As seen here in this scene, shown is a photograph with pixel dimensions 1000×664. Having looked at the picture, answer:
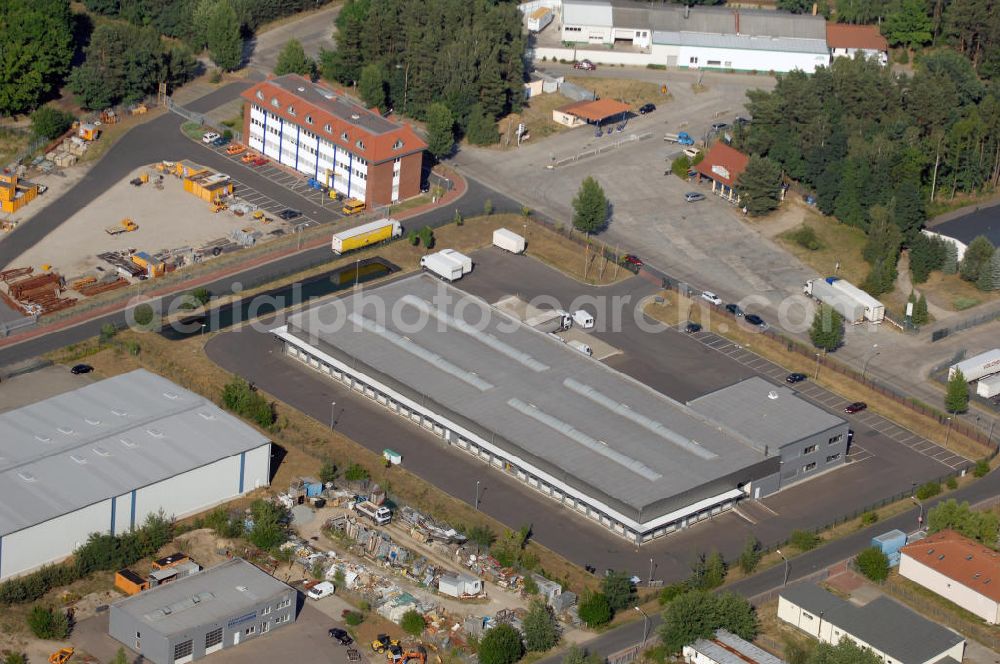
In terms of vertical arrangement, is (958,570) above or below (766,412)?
below

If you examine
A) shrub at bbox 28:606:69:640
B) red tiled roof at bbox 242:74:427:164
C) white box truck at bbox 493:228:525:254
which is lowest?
shrub at bbox 28:606:69:640

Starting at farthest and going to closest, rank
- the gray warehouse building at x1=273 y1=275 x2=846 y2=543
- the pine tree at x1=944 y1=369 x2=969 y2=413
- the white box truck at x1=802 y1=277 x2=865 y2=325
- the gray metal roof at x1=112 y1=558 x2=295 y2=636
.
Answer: the white box truck at x1=802 y1=277 x2=865 y2=325 → the pine tree at x1=944 y1=369 x2=969 y2=413 → the gray warehouse building at x1=273 y1=275 x2=846 y2=543 → the gray metal roof at x1=112 y1=558 x2=295 y2=636

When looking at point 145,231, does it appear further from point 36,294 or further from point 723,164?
point 723,164

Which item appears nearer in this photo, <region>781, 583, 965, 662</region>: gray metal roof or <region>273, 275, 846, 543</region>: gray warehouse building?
<region>781, 583, 965, 662</region>: gray metal roof

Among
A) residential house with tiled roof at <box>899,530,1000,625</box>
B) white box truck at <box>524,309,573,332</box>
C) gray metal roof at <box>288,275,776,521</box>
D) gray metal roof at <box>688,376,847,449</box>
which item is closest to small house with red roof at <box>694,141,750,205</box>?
white box truck at <box>524,309,573,332</box>

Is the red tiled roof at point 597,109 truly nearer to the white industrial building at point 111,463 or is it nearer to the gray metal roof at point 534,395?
the gray metal roof at point 534,395

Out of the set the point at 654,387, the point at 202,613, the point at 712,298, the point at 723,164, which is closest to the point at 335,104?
the point at 723,164

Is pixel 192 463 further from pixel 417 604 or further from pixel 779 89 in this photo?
pixel 779 89

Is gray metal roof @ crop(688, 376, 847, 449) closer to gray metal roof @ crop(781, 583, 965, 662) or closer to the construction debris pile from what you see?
gray metal roof @ crop(781, 583, 965, 662)

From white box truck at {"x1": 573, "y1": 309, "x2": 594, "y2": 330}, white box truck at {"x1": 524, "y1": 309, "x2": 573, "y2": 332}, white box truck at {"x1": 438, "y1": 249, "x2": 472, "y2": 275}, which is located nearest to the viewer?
white box truck at {"x1": 524, "y1": 309, "x2": 573, "y2": 332}
